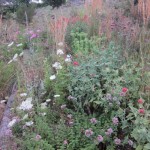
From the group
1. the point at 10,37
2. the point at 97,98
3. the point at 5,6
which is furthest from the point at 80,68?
the point at 5,6

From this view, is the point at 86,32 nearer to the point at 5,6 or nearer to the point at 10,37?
the point at 10,37

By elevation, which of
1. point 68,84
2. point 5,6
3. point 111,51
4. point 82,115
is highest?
point 5,6

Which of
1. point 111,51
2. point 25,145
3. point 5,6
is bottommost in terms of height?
point 25,145

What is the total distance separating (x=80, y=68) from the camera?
11.0 feet

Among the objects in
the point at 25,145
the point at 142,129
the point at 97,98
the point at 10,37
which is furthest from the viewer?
the point at 10,37

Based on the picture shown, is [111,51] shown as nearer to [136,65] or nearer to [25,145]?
[136,65]

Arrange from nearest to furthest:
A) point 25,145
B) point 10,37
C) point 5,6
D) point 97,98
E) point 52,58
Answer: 1. point 25,145
2. point 97,98
3. point 52,58
4. point 10,37
5. point 5,6

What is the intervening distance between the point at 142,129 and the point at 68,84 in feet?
4.00

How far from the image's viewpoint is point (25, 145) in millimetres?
2771

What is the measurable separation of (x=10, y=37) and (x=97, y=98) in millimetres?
3784

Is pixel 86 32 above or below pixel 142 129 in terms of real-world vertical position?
above

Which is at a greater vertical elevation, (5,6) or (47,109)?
(5,6)

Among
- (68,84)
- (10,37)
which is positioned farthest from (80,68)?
(10,37)

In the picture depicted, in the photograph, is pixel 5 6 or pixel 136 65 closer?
pixel 136 65
